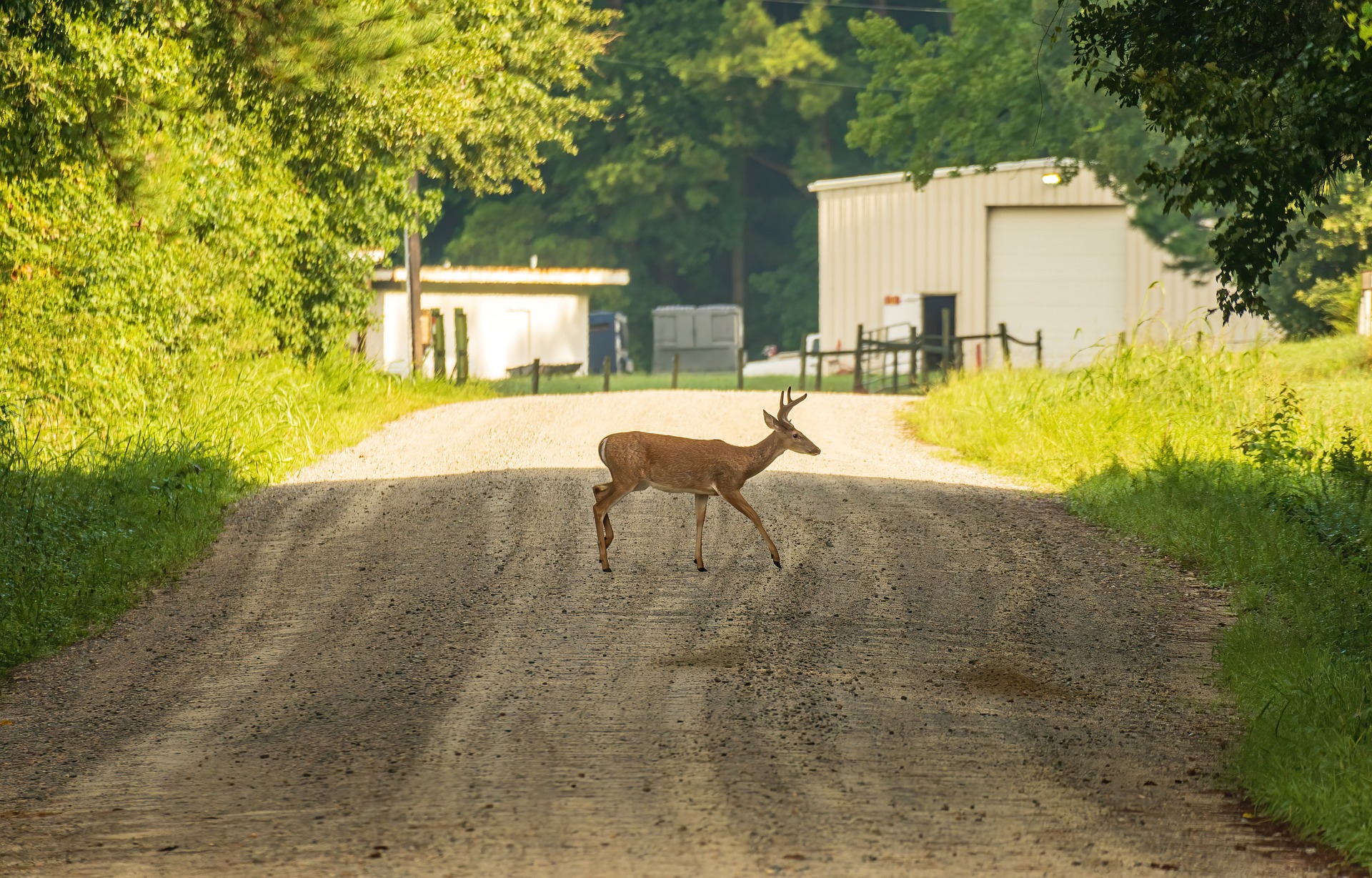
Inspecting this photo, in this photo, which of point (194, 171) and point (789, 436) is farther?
point (194, 171)

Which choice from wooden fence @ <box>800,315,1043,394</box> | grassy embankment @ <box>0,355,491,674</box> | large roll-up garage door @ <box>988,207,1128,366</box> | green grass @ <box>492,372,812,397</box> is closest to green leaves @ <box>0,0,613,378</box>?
grassy embankment @ <box>0,355,491,674</box>

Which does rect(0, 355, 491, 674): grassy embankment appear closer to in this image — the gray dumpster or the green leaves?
the green leaves

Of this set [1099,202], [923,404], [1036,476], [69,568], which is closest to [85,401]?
[69,568]

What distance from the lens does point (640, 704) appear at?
8.20 m

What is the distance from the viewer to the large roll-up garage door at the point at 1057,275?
36.4 m

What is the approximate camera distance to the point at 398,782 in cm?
702

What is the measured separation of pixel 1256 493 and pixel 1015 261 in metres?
23.8

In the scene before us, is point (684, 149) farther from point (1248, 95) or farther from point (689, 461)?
point (1248, 95)

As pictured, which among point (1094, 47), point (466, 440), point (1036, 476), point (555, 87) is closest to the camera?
point (1094, 47)

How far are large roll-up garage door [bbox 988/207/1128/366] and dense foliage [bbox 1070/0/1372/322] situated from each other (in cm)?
2723

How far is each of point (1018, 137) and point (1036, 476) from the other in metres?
20.0

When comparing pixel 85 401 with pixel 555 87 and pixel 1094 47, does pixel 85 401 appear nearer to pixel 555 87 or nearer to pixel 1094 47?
pixel 1094 47

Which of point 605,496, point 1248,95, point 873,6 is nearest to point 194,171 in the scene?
point 605,496

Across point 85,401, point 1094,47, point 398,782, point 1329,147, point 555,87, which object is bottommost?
point 398,782
